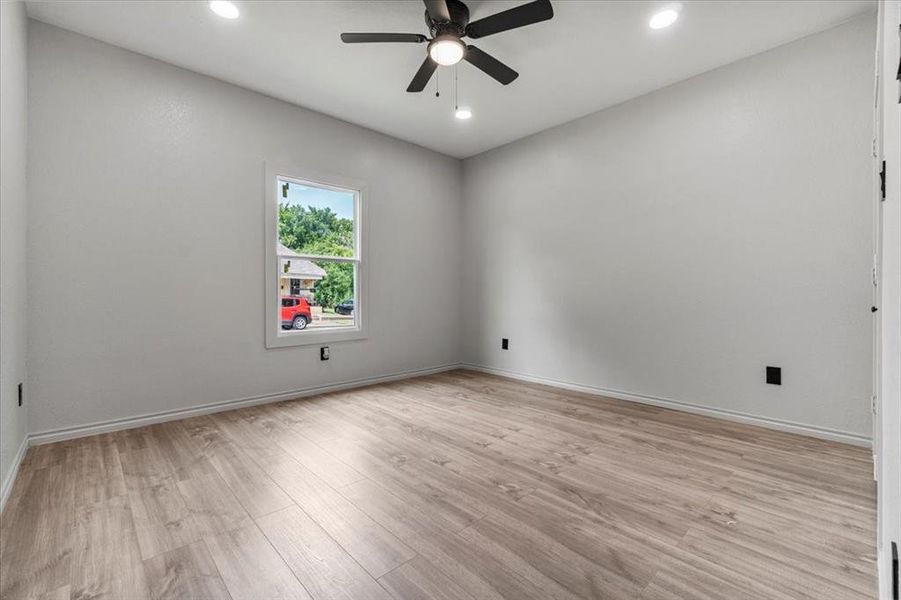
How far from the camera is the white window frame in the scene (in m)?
3.51

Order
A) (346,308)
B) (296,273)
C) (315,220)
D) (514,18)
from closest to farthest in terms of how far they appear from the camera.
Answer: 1. (514,18)
2. (296,273)
3. (315,220)
4. (346,308)

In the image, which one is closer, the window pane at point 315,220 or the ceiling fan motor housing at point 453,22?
the ceiling fan motor housing at point 453,22

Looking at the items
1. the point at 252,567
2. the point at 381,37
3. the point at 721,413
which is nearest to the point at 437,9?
the point at 381,37

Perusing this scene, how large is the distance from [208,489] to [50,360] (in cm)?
163

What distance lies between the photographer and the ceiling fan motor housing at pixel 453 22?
2.24m

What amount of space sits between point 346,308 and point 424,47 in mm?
2528

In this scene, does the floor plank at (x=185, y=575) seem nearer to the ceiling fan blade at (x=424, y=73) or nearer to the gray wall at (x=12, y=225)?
the gray wall at (x=12, y=225)

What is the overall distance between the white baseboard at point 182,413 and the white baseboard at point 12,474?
152mm

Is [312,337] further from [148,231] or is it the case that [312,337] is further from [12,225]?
[12,225]

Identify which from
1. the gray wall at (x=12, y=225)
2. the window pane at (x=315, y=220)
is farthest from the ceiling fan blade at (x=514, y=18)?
the gray wall at (x=12, y=225)

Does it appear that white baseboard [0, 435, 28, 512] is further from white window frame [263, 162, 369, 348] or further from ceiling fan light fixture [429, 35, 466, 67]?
ceiling fan light fixture [429, 35, 466, 67]

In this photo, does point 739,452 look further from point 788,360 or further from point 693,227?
point 693,227

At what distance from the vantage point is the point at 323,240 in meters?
3.96

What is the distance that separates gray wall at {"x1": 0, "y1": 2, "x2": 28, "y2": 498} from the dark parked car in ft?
7.36
